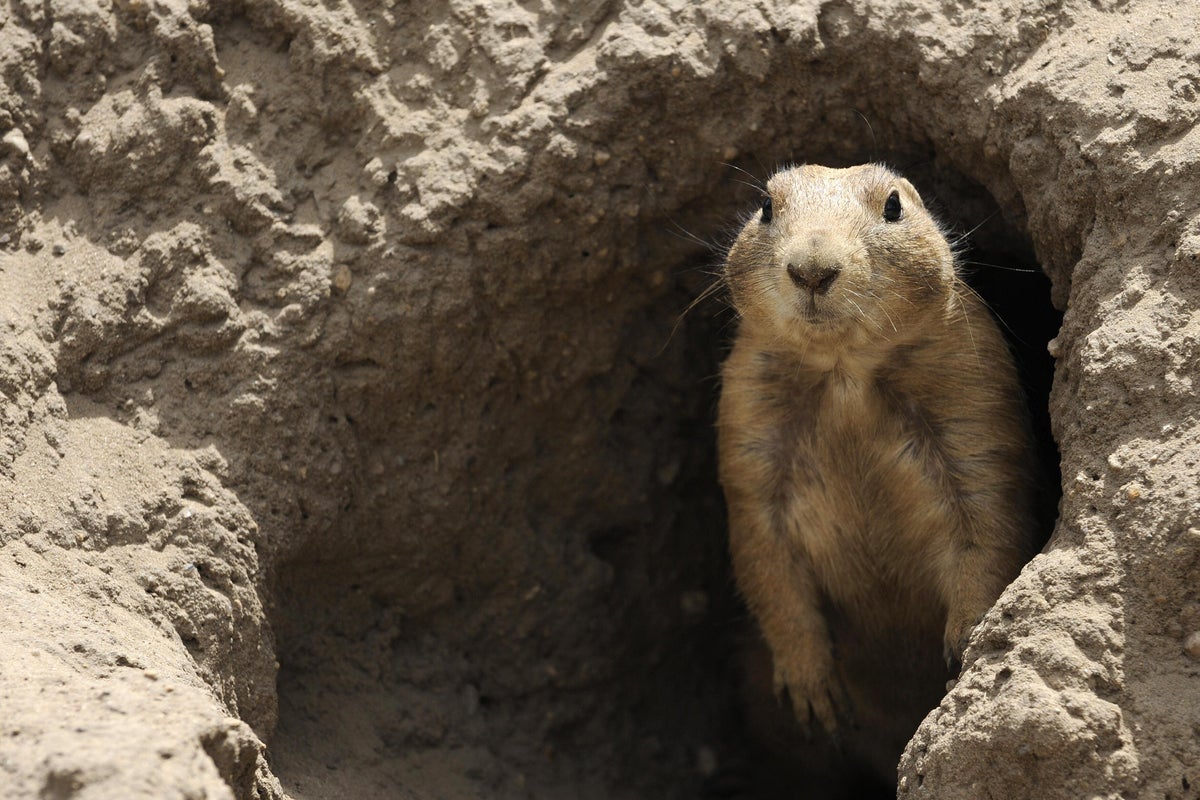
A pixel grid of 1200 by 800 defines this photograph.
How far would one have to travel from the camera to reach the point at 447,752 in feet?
21.0

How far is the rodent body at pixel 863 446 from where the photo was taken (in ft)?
18.0

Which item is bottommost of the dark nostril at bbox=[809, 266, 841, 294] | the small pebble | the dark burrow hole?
the dark burrow hole

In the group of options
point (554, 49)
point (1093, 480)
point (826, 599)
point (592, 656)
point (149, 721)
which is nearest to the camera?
point (149, 721)

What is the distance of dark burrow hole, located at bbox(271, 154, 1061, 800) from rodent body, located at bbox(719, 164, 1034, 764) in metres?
0.52

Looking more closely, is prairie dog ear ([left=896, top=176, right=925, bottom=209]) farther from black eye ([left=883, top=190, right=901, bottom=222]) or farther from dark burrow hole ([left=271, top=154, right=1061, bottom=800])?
dark burrow hole ([left=271, top=154, right=1061, bottom=800])

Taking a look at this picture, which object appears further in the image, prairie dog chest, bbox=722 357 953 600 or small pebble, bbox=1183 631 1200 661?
prairie dog chest, bbox=722 357 953 600

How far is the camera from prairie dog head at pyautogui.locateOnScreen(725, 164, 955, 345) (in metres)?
5.21

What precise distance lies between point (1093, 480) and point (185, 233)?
3971 mm

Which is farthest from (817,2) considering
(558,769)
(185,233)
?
(558,769)

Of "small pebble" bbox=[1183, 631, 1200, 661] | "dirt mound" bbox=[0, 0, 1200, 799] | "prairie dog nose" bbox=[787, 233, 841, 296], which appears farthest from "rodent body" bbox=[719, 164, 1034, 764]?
"small pebble" bbox=[1183, 631, 1200, 661]

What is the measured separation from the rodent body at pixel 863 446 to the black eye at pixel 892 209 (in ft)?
0.04

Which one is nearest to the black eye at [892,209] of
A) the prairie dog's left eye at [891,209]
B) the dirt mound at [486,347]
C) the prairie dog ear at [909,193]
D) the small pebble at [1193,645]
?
the prairie dog's left eye at [891,209]

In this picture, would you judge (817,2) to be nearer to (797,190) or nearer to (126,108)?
(797,190)

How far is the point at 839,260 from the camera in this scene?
16.9 ft
